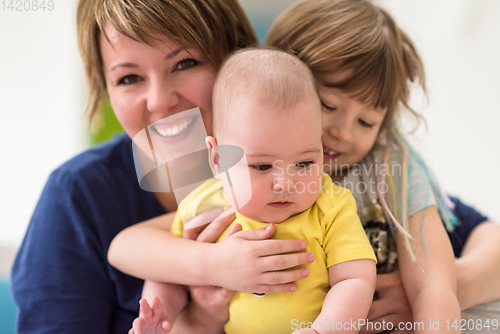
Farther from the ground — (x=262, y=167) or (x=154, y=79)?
(x=154, y=79)

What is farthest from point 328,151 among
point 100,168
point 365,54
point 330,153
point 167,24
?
point 100,168

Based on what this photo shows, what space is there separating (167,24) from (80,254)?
568 mm

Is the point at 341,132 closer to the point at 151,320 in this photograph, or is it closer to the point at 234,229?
the point at 234,229

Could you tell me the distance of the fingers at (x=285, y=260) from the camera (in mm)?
669

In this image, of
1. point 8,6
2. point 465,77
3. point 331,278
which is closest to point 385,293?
point 331,278

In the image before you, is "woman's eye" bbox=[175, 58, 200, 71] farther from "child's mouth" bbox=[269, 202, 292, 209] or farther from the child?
"child's mouth" bbox=[269, 202, 292, 209]

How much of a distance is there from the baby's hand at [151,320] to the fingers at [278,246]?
0.22m

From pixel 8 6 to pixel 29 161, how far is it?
0.93 metres

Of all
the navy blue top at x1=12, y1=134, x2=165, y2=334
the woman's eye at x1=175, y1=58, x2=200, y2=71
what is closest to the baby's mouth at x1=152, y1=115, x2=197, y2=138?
the woman's eye at x1=175, y1=58, x2=200, y2=71

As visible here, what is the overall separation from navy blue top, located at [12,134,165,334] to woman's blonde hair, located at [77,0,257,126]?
0.27 metres

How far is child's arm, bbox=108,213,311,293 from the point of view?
2.23 feet

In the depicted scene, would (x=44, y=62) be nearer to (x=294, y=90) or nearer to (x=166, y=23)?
(x=166, y=23)

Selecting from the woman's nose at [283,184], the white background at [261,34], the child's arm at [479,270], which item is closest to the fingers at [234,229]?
the woman's nose at [283,184]

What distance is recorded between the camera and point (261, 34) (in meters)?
2.17
